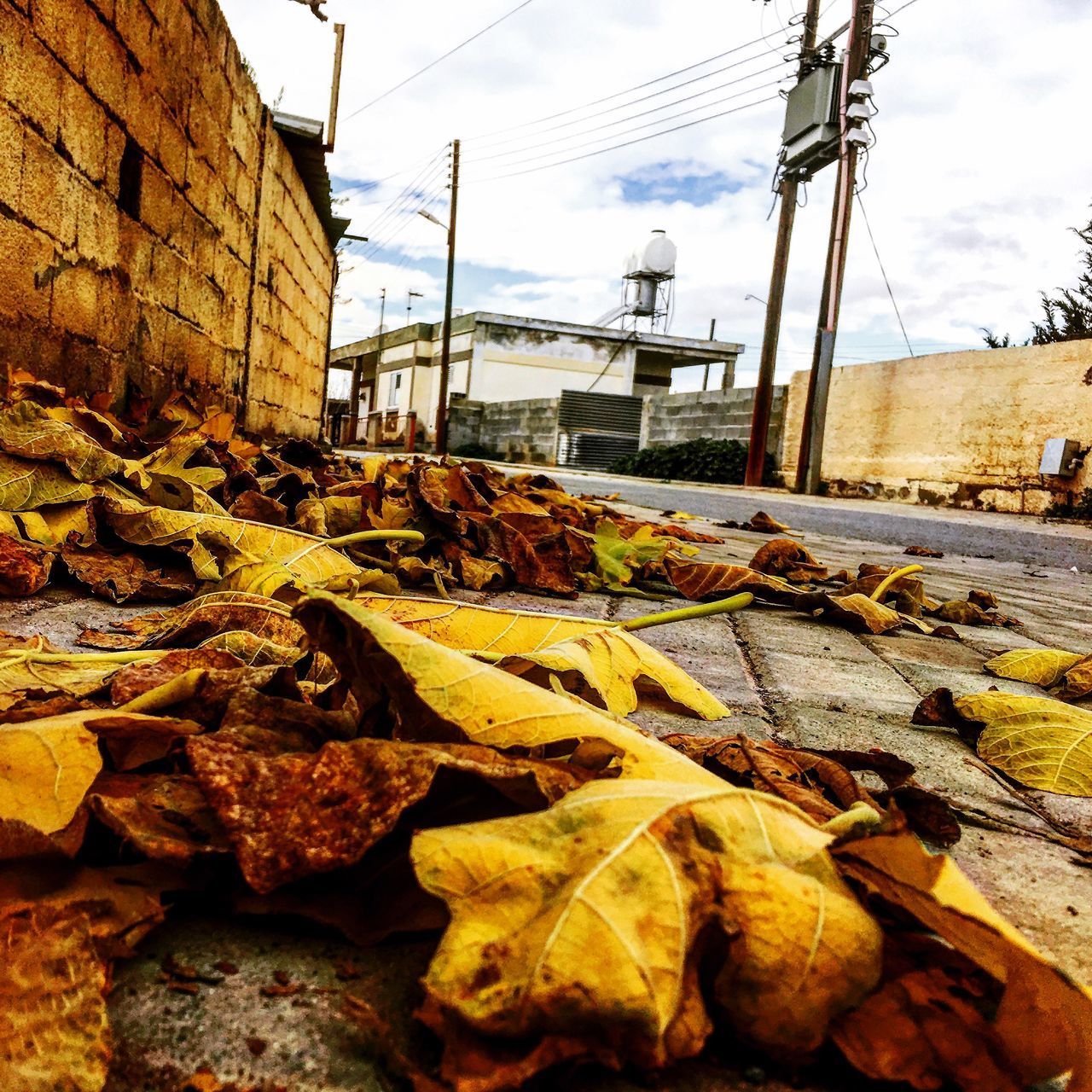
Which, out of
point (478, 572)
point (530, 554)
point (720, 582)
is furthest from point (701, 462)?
point (478, 572)

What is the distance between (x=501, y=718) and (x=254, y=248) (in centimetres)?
590

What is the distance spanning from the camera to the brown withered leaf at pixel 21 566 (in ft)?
4.95

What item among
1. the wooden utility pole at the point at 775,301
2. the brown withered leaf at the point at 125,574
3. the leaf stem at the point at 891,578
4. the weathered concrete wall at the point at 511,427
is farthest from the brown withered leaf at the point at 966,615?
the weathered concrete wall at the point at 511,427

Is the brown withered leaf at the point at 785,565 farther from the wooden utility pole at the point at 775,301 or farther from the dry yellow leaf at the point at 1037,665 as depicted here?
the wooden utility pole at the point at 775,301

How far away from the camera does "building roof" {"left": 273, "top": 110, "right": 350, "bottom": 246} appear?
21.0 ft

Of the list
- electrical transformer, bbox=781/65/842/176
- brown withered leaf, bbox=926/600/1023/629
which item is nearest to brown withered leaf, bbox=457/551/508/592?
brown withered leaf, bbox=926/600/1023/629

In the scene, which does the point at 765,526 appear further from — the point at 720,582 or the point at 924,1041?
the point at 924,1041

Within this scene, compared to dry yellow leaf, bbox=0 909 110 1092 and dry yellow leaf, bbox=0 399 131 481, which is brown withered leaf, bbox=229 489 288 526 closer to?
dry yellow leaf, bbox=0 399 131 481

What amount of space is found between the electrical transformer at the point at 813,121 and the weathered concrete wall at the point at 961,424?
3246 mm

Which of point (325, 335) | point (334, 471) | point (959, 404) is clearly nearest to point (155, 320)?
point (334, 471)

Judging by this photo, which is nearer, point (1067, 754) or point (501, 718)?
point (501, 718)

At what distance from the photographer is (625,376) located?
99.8 ft

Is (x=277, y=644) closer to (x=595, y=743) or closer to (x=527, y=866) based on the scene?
(x=595, y=743)

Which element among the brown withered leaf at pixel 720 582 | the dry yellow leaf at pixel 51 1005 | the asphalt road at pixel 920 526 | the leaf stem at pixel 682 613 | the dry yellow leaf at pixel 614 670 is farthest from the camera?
the asphalt road at pixel 920 526
